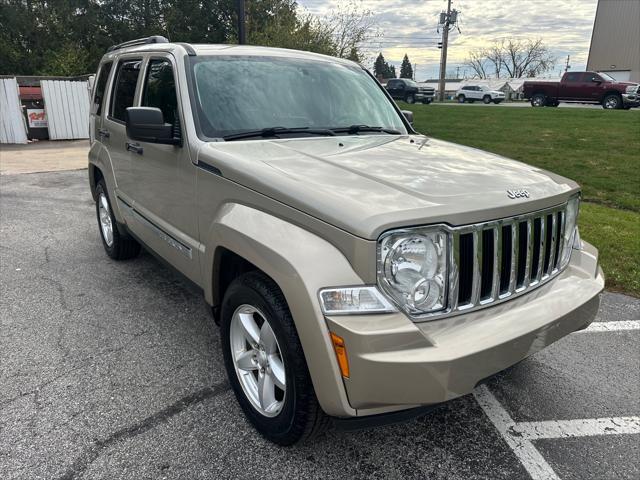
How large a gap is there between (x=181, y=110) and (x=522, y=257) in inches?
84.1

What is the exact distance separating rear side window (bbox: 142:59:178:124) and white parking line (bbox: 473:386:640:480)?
265 cm

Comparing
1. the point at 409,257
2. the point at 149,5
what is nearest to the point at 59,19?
the point at 149,5

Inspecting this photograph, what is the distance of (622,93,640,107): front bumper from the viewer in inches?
966

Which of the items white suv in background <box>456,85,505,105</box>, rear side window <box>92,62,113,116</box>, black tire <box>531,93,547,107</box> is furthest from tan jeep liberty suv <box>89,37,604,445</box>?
white suv in background <box>456,85,505,105</box>

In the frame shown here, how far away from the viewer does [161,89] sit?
349 centimetres

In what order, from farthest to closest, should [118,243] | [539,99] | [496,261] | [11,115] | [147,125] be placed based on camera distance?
1. [539,99]
2. [11,115]
3. [118,243]
4. [147,125]
5. [496,261]

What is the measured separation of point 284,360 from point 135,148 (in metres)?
2.41

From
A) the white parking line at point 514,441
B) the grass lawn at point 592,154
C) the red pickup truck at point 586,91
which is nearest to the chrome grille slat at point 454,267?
the white parking line at point 514,441

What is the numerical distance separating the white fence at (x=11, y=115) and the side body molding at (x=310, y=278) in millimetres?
14790

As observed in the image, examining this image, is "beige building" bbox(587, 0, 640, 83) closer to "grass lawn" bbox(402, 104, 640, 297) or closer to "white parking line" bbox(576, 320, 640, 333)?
"grass lawn" bbox(402, 104, 640, 297)

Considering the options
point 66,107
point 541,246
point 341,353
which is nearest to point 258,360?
point 341,353

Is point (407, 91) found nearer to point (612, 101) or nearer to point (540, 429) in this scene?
point (612, 101)

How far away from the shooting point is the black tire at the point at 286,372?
210 centimetres

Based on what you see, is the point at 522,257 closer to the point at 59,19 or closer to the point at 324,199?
the point at 324,199
